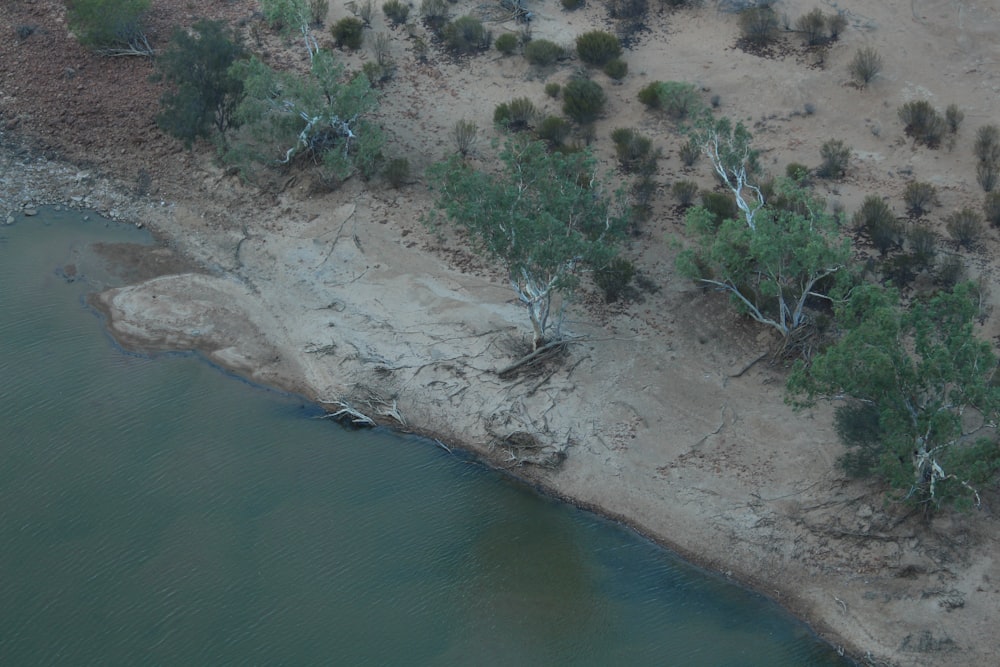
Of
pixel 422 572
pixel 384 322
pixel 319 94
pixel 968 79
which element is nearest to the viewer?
pixel 422 572

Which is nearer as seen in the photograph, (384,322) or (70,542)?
(70,542)

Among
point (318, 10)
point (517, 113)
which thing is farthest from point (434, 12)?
point (517, 113)

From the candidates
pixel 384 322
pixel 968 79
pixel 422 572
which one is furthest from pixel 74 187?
pixel 968 79

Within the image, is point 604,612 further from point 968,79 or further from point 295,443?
point 968,79

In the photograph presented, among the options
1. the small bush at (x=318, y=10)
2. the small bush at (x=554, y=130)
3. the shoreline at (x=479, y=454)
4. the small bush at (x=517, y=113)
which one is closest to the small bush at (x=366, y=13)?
the small bush at (x=318, y=10)

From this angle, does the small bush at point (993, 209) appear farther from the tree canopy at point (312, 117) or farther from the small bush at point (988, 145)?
the tree canopy at point (312, 117)

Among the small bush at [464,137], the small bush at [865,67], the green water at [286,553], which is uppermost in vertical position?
the small bush at [865,67]
